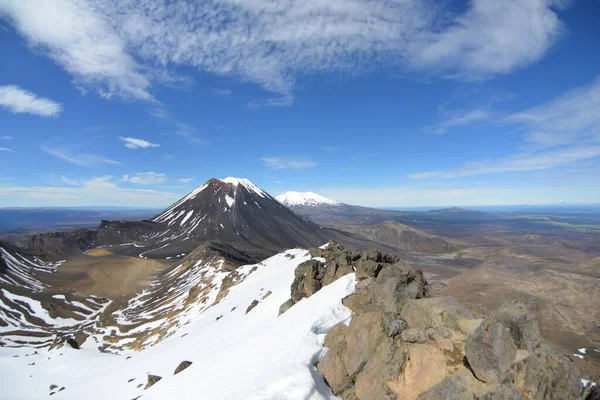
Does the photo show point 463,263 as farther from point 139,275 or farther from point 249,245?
point 139,275

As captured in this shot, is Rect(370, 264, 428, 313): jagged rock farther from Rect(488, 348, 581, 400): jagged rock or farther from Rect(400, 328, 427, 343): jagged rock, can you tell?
Rect(488, 348, 581, 400): jagged rock

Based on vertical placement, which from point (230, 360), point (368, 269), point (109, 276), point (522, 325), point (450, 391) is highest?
point (522, 325)

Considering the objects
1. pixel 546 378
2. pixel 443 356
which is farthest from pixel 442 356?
pixel 546 378

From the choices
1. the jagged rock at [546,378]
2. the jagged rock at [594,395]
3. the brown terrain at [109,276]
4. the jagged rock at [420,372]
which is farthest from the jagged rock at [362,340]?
the brown terrain at [109,276]

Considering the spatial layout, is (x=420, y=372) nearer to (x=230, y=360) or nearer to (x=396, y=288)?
(x=396, y=288)

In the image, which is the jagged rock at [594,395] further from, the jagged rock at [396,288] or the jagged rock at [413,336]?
the jagged rock at [396,288]

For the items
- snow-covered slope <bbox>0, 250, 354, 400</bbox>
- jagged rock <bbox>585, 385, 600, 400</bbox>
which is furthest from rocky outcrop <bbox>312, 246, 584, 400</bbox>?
snow-covered slope <bbox>0, 250, 354, 400</bbox>
